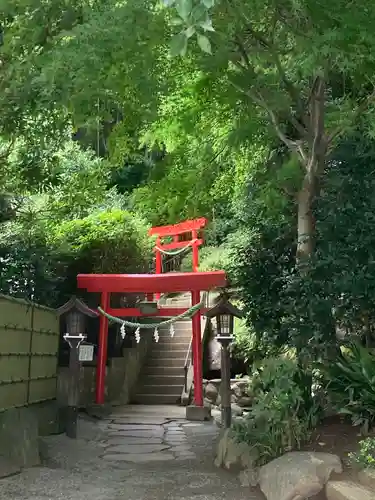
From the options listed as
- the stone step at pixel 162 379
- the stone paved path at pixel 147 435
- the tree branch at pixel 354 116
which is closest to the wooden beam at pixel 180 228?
the stone step at pixel 162 379

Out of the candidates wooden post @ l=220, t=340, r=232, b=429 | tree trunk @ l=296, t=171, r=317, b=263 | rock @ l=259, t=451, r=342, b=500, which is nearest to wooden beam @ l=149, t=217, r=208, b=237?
wooden post @ l=220, t=340, r=232, b=429

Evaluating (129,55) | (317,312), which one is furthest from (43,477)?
(129,55)

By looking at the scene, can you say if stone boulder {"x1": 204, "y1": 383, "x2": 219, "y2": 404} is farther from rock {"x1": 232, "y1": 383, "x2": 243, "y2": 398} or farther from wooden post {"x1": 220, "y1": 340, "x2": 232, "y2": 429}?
wooden post {"x1": 220, "y1": 340, "x2": 232, "y2": 429}

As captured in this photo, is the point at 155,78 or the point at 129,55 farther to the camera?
the point at 155,78

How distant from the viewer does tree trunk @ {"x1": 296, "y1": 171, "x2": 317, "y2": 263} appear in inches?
307

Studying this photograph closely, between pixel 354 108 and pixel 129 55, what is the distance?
131 inches

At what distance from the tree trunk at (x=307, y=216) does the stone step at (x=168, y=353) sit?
28.4 feet

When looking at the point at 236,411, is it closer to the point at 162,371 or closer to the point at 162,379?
the point at 162,379

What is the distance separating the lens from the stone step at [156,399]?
14.0m

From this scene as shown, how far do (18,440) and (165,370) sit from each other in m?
9.07

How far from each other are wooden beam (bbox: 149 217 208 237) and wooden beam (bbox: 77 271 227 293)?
3.92m

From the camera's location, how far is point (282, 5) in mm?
6070

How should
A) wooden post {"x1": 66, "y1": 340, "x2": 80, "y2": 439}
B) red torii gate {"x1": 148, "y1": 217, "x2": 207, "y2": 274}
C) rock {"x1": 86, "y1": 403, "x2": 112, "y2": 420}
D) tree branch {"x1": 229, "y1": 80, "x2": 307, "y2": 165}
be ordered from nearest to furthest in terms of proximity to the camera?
tree branch {"x1": 229, "y1": 80, "x2": 307, "y2": 165}, wooden post {"x1": 66, "y1": 340, "x2": 80, "y2": 439}, rock {"x1": 86, "y1": 403, "x2": 112, "y2": 420}, red torii gate {"x1": 148, "y1": 217, "x2": 207, "y2": 274}

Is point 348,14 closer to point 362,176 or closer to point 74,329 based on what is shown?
point 362,176
